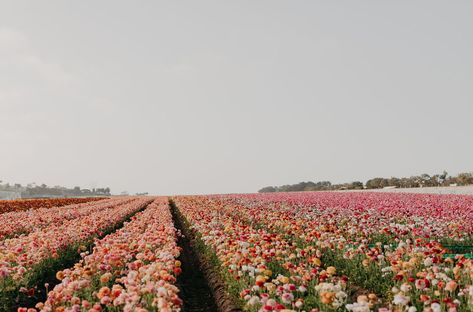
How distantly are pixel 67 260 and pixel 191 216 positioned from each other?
5.38m

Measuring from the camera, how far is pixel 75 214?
71.8ft

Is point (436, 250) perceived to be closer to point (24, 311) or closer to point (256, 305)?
point (256, 305)

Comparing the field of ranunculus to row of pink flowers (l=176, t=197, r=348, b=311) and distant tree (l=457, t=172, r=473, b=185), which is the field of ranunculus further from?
distant tree (l=457, t=172, r=473, b=185)

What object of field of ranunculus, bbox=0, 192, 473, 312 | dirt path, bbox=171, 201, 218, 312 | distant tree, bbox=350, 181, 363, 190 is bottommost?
dirt path, bbox=171, 201, 218, 312

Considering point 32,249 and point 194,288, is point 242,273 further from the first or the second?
point 32,249

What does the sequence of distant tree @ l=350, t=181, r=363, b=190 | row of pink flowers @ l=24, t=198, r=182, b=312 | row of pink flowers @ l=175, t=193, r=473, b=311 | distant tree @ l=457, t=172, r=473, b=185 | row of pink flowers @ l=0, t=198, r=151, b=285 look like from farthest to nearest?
distant tree @ l=350, t=181, r=363, b=190
distant tree @ l=457, t=172, r=473, b=185
row of pink flowers @ l=0, t=198, r=151, b=285
row of pink flowers @ l=175, t=193, r=473, b=311
row of pink flowers @ l=24, t=198, r=182, b=312

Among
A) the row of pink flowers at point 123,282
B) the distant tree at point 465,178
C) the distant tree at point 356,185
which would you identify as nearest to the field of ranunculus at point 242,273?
the row of pink flowers at point 123,282

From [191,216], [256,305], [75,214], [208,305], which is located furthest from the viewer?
[75,214]

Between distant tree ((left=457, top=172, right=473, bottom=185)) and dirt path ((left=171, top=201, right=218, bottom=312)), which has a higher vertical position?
distant tree ((left=457, top=172, right=473, bottom=185))

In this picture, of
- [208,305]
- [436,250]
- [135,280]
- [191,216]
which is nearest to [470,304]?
[436,250]

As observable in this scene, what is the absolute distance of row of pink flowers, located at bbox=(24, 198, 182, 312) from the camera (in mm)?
4855

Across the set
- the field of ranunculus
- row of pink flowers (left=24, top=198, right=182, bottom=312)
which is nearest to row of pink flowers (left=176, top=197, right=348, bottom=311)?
the field of ranunculus

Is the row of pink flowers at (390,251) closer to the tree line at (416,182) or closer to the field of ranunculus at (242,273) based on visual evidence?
the field of ranunculus at (242,273)

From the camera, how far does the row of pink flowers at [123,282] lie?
4855mm
